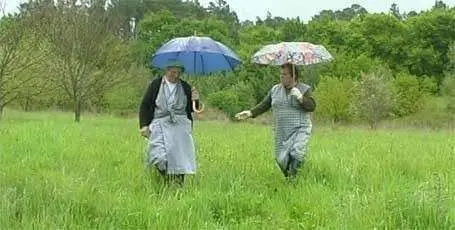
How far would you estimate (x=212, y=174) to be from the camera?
31.8 ft

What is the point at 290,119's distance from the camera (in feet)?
31.6

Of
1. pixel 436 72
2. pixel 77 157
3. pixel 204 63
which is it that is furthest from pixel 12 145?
pixel 436 72

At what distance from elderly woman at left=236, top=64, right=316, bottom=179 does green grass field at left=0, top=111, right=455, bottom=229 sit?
0.31 metres

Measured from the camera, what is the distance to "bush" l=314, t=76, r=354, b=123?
50.6m

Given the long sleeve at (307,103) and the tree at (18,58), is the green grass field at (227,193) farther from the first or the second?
the tree at (18,58)

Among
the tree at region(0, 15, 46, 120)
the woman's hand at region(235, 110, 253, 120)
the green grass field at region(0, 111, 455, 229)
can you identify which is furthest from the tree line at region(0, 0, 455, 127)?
the woman's hand at region(235, 110, 253, 120)

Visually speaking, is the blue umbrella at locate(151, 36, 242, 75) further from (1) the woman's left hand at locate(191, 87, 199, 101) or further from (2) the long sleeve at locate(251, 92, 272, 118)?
(2) the long sleeve at locate(251, 92, 272, 118)

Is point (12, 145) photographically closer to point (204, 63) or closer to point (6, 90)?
point (204, 63)

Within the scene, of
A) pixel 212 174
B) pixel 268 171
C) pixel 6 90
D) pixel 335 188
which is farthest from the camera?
pixel 6 90

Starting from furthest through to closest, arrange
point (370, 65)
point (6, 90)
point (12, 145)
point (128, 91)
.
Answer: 1. point (370, 65)
2. point (128, 91)
3. point (6, 90)
4. point (12, 145)

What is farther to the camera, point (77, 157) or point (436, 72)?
point (436, 72)

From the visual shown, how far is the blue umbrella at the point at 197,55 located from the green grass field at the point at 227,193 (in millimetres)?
1388

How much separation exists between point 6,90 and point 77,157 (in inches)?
831

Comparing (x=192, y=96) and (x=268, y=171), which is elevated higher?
(x=192, y=96)
